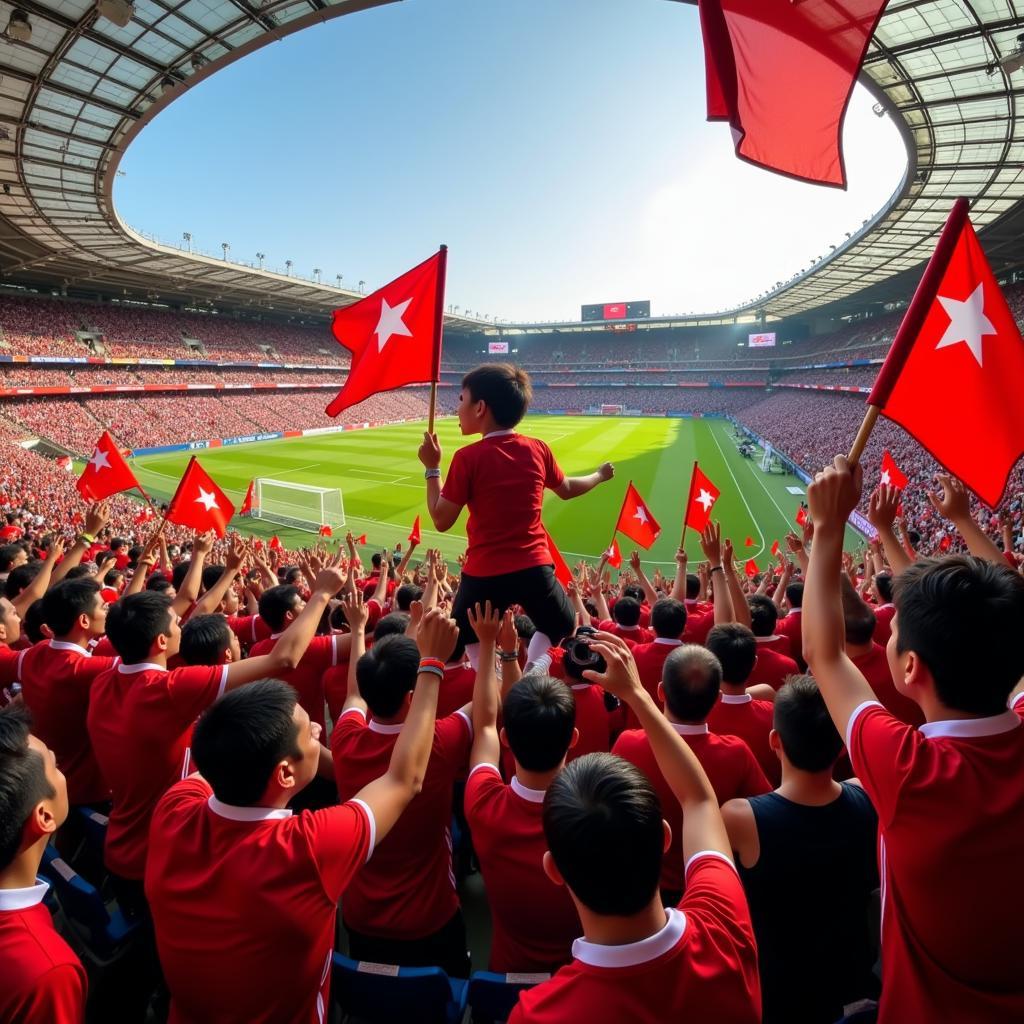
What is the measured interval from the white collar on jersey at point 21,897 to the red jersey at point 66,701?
6.65 ft

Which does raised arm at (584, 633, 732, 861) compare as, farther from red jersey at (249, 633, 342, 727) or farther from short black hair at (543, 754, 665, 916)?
red jersey at (249, 633, 342, 727)

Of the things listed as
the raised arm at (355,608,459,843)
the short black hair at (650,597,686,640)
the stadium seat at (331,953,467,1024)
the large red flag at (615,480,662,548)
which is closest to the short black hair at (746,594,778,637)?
the short black hair at (650,597,686,640)

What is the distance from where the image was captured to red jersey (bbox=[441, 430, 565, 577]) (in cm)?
349

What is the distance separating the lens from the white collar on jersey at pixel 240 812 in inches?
74.9

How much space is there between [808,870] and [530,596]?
1.96 m

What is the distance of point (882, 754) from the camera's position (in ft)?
5.41

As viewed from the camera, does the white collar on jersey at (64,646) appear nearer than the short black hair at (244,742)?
No

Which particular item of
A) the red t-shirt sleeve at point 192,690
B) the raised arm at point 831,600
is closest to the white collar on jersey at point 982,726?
the raised arm at point 831,600

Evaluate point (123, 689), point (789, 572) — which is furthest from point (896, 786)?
point (789, 572)

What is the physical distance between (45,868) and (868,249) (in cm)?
4007

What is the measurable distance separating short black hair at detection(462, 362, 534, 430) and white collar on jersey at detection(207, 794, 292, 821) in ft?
7.95

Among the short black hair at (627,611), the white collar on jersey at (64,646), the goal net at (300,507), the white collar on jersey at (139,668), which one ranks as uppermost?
the white collar on jersey at (139,668)

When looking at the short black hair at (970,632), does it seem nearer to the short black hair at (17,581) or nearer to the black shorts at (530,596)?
the black shorts at (530,596)

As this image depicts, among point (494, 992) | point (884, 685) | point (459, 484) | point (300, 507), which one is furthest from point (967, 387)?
point (300, 507)
